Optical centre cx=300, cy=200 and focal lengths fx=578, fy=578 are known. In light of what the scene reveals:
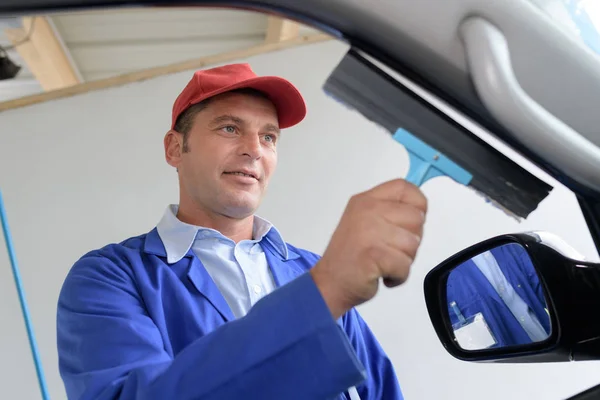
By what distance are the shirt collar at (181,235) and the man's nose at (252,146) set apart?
16 centimetres

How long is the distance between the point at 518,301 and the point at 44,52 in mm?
2838

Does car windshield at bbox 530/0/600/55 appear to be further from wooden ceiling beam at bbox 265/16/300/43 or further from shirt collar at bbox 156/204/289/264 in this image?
wooden ceiling beam at bbox 265/16/300/43

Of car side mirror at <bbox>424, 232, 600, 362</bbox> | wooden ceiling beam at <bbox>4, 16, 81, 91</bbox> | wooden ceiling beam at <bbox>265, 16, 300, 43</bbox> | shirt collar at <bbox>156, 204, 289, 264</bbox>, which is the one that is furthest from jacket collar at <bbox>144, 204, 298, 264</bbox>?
wooden ceiling beam at <bbox>4, 16, 81, 91</bbox>

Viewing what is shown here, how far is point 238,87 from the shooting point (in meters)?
1.20

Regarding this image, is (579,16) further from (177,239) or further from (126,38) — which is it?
(126,38)

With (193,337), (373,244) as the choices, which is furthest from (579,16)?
(193,337)

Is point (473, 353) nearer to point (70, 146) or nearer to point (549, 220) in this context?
point (549, 220)

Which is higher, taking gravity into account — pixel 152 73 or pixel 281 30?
pixel 281 30

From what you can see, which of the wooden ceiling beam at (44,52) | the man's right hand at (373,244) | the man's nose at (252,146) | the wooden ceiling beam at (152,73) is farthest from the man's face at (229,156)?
the wooden ceiling beam at (44,52)

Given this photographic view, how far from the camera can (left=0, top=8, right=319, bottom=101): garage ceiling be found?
2.81 m

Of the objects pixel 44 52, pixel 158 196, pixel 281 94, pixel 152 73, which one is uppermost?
pixel 44 52

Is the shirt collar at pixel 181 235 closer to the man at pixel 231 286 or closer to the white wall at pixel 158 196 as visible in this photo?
the man at pixel 231 286

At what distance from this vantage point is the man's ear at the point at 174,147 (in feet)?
4.35

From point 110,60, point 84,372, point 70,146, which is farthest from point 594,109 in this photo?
point 110,60
